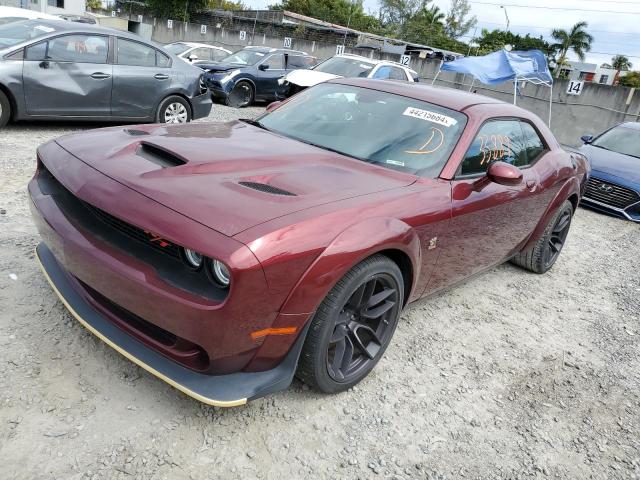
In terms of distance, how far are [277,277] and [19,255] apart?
2260 millimetres

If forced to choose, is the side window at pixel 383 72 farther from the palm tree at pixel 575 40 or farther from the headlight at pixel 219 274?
the palm tree at pixel 575 40

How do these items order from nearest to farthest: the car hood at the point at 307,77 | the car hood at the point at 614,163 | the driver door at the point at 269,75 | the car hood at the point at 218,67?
1. the car hood at the point at 614,163
2. the car hood at the point at 307,77
3. the car hood at the point at 218,67
4. the driver door at the point at 269,75

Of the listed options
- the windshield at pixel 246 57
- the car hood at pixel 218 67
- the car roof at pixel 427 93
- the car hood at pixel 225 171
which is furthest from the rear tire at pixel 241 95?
the car hood at pixel 225 171

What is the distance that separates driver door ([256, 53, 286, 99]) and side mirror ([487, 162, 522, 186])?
398 inches

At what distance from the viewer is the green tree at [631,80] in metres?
53.3

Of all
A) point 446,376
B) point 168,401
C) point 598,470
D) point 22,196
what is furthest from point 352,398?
point 22,196

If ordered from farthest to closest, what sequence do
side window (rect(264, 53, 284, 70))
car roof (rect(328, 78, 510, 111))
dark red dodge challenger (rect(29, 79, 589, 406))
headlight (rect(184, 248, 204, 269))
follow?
1. side window (rect(264, 53, 284, 70))
2. car roof (rect(328, 78, 510, 111))
3. headlight (rect(184, 248, 204, 269))
4. dark red dodge challenger (rect(29, 79, 589, 406))

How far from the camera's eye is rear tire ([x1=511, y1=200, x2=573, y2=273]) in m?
4.55

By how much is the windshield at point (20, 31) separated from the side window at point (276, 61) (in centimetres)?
688

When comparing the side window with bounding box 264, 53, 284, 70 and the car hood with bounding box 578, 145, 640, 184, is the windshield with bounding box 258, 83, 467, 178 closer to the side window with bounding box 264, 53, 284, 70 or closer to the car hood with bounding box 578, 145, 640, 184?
the car hood with bounding box 578, 145, 640, 184

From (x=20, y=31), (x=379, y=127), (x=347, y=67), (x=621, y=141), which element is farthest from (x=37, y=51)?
(x=621, y=141)

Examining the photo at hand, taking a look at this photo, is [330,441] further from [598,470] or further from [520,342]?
[520,342]

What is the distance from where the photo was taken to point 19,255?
3.33m

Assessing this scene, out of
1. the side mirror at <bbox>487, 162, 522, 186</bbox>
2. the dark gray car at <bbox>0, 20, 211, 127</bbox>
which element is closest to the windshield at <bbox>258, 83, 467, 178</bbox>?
the side mirror at <bbox>487, 162, 522, 186</bbox>
